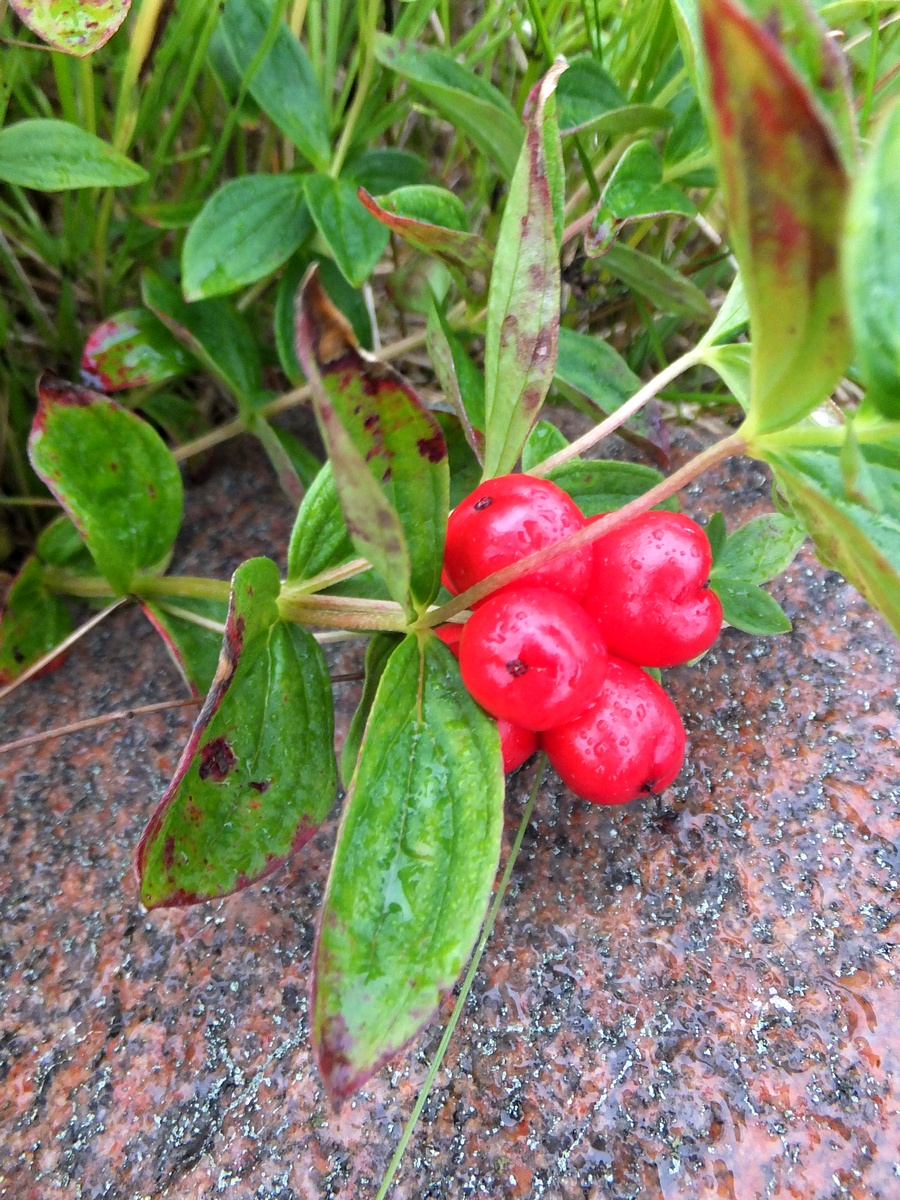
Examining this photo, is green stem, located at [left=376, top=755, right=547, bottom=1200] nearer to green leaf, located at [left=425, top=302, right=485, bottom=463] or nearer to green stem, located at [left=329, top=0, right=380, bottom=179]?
green leaf, located at [left=425, top=302, right=485, bottom=463]

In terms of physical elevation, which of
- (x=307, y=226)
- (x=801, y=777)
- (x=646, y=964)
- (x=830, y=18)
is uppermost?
(x=830, y=18)

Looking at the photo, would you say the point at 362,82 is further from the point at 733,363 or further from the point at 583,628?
the point at 583,628

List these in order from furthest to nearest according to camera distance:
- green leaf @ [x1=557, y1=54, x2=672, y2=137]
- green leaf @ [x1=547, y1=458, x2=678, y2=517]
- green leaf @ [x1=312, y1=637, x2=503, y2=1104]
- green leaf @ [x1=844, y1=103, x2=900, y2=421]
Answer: green leaf @ [x1=557, y1=54, x2=672, y2=137]
green leaf @ [x1=547, y1=458, x2=678, y2=517]
green leaf @ [x1=312, y1=637, x2=503, y2=1104]
green leaf @ [x1=844, y1=103, x2=900, y2=421]

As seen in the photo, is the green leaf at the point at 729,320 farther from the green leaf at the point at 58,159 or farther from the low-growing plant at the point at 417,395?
the green leaf at the point at 58,159

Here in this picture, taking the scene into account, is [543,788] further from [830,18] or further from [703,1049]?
[830,18]

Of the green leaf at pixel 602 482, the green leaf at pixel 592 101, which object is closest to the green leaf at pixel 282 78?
the green leaf at pixel 592 101

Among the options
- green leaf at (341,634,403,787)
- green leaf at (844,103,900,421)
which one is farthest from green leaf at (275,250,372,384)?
green leaf at (844,103,900,421)

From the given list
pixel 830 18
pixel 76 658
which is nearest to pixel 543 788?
pixel 76 658
